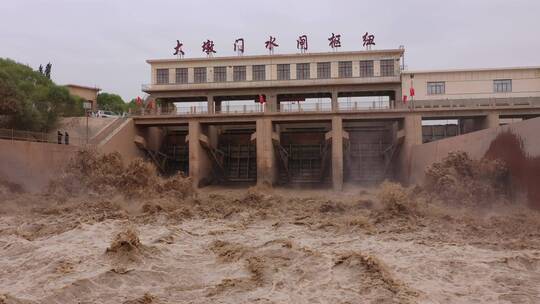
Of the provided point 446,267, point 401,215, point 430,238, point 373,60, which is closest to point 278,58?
point 373,60

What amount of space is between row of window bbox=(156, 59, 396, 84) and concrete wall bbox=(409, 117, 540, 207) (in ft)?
59.6

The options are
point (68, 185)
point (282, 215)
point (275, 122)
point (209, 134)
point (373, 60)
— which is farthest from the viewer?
point (373, 60)

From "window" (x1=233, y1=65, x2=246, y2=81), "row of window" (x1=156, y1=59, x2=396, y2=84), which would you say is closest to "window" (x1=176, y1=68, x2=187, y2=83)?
"row of window" (x1=156, y1=59, x2=396, y2=84)

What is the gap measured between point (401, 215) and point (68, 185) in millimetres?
14925

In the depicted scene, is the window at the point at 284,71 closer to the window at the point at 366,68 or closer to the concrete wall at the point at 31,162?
the window at the point at 366,68

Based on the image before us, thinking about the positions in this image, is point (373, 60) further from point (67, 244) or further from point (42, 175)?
point (67, 244)

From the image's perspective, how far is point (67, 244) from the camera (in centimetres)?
1097

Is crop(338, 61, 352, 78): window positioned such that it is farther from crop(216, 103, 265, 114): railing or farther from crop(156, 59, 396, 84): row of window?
crop(216, 103, 265, 114): railing

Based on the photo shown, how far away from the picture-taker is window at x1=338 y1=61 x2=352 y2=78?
121 ft

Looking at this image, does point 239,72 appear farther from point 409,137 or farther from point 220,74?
point 409,137

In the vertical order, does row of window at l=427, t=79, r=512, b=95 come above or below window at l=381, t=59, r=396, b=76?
below

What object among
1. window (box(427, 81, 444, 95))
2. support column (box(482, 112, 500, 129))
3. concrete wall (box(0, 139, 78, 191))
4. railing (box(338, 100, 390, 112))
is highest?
window (box(427, 81, 444, 95))

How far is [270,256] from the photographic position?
9.80 metres

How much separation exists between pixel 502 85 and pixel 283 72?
17345mm
